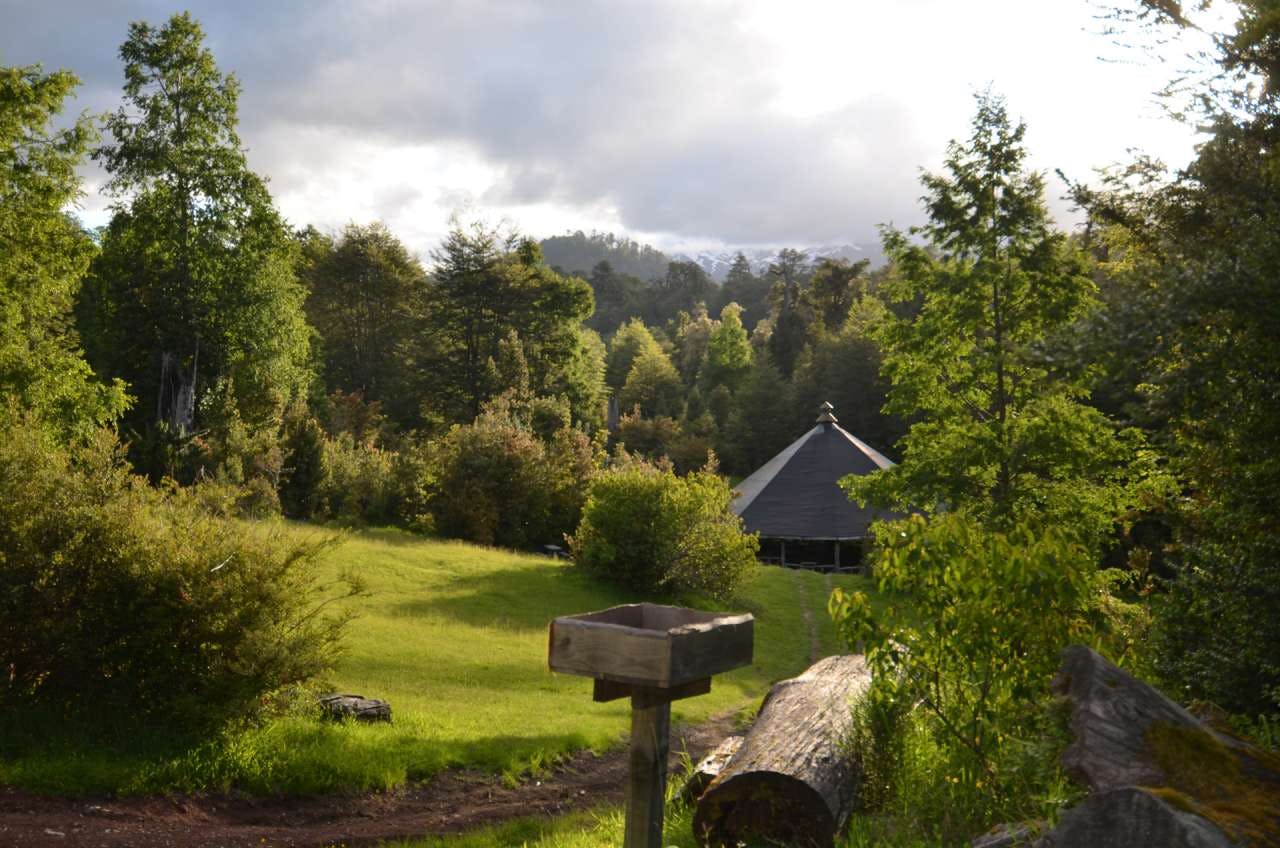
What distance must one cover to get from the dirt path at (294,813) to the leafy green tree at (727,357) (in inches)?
2255

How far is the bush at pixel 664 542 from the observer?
22672 millimetres

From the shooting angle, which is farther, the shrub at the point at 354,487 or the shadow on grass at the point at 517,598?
the shrub at the point at 354,487

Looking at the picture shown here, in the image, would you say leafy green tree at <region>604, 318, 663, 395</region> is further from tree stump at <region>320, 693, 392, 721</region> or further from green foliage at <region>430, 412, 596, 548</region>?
tree stump at <region>320, 693, 392, 721</region>

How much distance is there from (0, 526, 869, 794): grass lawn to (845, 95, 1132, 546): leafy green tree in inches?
194

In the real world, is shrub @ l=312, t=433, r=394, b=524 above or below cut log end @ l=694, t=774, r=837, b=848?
above

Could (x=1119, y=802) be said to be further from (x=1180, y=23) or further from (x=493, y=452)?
(x=493, y=452)

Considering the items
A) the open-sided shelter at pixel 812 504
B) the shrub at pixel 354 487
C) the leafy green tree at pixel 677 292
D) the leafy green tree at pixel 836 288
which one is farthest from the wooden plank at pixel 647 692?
the leafy green tree at pixel 677 292

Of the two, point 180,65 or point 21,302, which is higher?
point 180,65

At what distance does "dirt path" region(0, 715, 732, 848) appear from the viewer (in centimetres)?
704

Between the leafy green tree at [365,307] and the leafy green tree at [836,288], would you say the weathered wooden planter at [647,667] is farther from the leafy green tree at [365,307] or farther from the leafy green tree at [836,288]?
the leafy green tree at [836,288]

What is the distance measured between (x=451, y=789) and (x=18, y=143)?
18586 mm

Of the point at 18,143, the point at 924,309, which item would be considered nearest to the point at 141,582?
the point at 924,309

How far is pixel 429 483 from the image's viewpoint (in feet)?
94.0

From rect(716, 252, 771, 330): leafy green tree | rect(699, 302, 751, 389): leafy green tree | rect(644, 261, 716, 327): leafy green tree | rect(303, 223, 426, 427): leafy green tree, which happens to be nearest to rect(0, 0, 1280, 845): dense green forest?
rect(303, 223, 426, 427): leafy green tree
